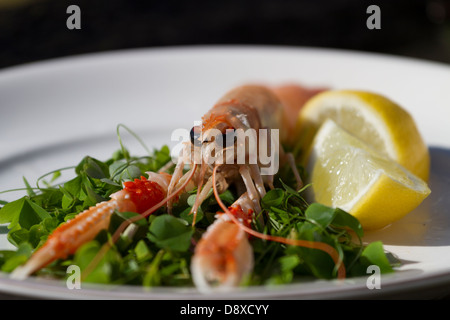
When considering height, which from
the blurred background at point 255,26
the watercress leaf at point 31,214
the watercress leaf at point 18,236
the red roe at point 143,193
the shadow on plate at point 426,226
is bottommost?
the shadow on plate at point 426,226

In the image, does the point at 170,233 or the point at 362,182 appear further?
the point at 362,182

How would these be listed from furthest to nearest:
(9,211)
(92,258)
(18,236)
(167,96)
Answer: (167,96) < (9,211) < (18,236) < (92,258)

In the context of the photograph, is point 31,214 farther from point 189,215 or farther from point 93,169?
point 189,215

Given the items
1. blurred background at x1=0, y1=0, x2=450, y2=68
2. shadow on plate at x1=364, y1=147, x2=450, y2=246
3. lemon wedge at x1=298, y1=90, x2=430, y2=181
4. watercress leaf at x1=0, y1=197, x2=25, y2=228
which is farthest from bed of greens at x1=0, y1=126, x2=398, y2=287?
blurred background at x1=0, y1=0, x2=450, y2=68

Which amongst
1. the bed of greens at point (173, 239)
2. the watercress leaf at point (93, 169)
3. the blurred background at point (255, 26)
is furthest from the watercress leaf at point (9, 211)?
the blurred background at point (255, 26)

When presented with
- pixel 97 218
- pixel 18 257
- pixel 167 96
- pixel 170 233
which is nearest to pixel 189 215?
pixel 170 233

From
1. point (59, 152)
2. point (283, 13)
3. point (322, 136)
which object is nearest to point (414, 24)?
point (283, 13)

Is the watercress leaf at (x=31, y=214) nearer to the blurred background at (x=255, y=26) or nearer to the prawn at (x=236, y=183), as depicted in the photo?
the prawn at (x=236, y=183)

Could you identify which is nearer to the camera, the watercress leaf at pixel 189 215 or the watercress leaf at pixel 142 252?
the watercress leaf at pixel 142 252
